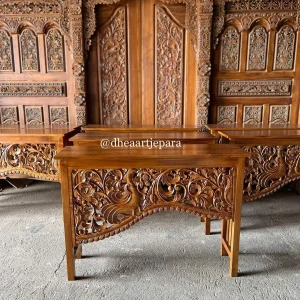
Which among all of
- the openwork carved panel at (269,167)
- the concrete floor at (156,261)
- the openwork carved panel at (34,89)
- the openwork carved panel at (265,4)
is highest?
the openwork carved panel at (265,4)

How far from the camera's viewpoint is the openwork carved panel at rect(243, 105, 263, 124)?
2.99 m

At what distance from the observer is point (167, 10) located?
9.40 feet

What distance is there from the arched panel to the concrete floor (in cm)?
160

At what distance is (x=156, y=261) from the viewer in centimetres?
170

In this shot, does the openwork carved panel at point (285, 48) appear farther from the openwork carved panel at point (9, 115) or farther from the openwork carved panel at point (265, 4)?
the openwork carved panel at point (9, 115)

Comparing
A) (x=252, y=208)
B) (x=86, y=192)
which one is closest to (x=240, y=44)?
(x=252, y=208)

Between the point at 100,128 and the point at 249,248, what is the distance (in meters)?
1.71

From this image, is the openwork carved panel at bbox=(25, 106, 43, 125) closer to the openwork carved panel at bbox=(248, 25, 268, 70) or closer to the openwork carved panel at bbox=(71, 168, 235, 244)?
the openwork carved panel at bbox=(71, 168, 235, 244)

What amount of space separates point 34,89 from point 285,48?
2848 mm

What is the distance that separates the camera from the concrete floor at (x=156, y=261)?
4.68 ft

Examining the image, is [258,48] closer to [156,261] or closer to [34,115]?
[156,261]

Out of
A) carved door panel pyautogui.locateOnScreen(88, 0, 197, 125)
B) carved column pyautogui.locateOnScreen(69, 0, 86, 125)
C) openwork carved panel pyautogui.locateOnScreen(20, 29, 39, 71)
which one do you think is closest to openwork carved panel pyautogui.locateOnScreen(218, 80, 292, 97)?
carved door panel pyautogui.locateOnScreen(88, 0, 197, 125)

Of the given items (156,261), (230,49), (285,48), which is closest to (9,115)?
(156,261)

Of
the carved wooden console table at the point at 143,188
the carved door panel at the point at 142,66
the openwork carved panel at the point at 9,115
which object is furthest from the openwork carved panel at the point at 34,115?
the carved wooden console table at the point at 143,188
